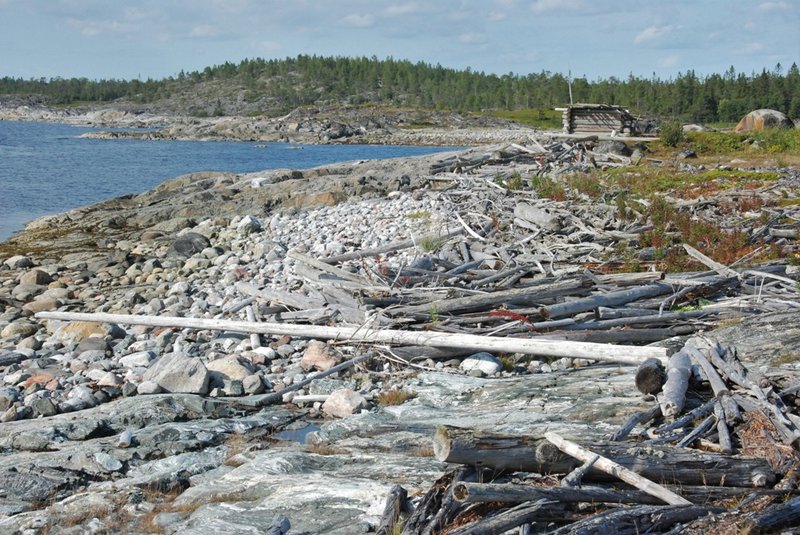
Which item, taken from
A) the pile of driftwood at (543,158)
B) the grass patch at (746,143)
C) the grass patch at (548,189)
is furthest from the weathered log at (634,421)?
the grass patch at (746,143)

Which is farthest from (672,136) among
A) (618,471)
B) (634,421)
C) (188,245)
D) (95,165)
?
(95,165)

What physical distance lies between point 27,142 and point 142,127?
140 ft

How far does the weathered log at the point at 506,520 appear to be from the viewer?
16.7 ft

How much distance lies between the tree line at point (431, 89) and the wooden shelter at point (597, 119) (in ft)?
152

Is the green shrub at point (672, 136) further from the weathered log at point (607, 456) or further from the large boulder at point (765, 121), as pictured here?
the weathered log at point (607, 456)

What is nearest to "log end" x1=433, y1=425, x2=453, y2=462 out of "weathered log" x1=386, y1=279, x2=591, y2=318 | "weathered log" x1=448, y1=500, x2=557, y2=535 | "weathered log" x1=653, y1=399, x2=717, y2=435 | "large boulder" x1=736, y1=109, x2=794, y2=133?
"weathered log" x1=448, y1=500, x2=557, y2=535

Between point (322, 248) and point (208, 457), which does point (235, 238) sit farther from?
point (208, 457)

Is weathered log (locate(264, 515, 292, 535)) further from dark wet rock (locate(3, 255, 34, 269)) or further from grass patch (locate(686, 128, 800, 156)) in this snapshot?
grass patch (locate(686, 128, 800, 156))

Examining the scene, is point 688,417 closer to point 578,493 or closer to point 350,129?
point 578,493

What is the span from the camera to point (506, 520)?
16.9ft

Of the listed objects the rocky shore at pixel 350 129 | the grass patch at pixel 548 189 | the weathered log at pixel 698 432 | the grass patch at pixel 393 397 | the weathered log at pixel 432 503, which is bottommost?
the grass patch at pixel 393 397

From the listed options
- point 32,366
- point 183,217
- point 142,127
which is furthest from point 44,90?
point 32,366

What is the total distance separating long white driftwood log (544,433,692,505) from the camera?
17.7ft

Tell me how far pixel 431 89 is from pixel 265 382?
14058cm
